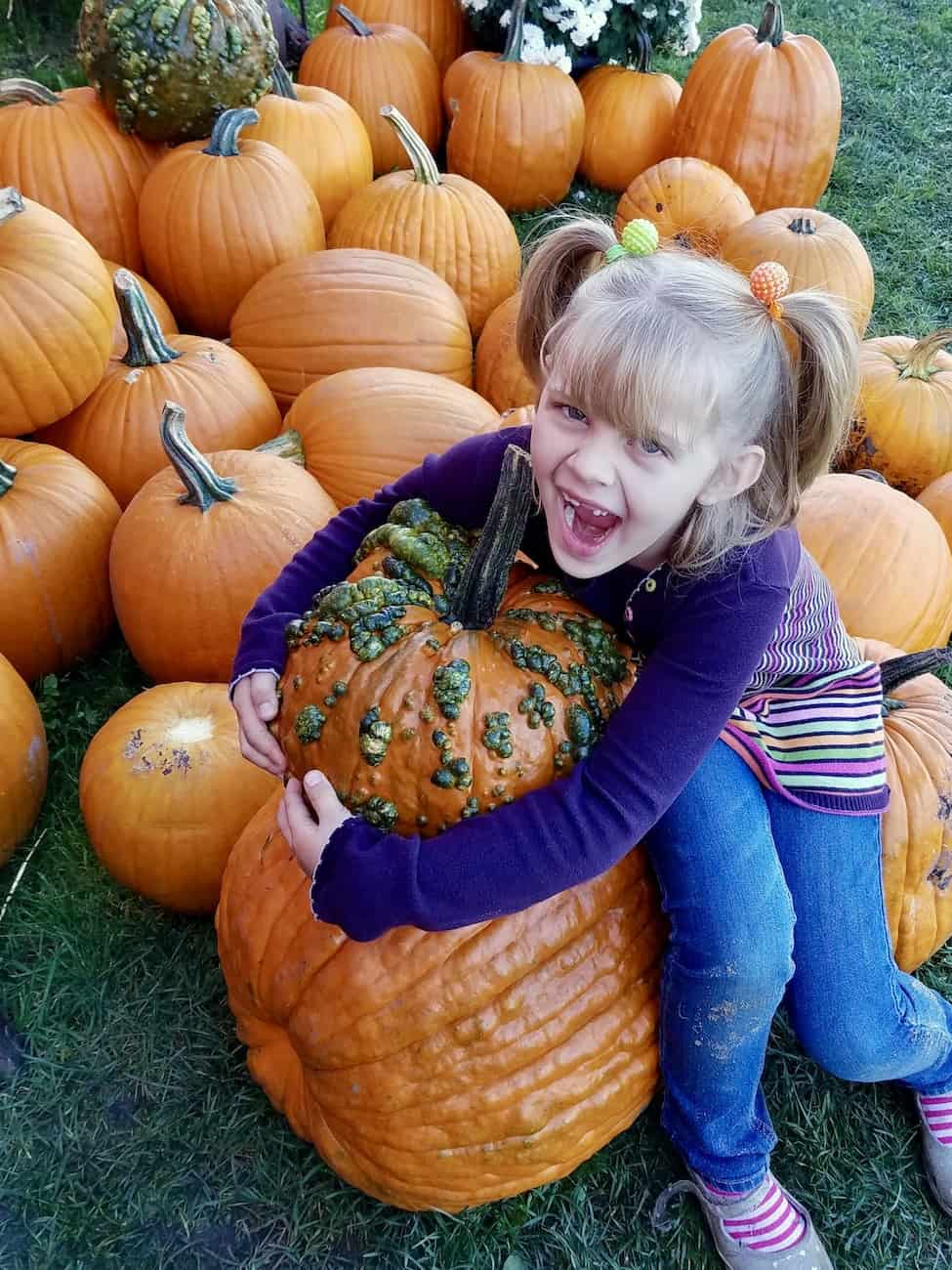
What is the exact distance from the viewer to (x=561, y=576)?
190cm

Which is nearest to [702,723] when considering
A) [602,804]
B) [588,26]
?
[602,804]

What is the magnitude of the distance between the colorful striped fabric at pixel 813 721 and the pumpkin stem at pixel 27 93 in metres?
3.29

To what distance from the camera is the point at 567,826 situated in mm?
1528

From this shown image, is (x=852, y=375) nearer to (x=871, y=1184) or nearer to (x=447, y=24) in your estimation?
(x=871, y=1184)

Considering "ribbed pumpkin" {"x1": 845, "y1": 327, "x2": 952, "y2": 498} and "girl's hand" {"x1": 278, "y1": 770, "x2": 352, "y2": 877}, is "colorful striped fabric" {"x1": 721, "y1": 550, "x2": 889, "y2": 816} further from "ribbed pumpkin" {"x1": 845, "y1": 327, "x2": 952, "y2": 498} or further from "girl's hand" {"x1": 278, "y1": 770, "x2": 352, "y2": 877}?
"ribbed pumpkin" {"x1": 845, "y1": 327, "x2": 952, "y2": 498}

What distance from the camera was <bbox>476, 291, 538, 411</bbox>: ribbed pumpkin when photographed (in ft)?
11.1

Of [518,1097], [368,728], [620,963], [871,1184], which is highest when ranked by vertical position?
[368,728]

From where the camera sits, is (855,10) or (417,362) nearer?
(417,362)

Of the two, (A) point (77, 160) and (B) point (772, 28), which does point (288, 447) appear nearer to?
(A) point (77, 160)

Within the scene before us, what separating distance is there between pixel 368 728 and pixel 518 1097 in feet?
2.38

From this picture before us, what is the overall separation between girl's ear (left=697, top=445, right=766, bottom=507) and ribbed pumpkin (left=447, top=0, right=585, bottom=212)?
3571 mm

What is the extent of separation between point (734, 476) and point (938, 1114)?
1.45 m

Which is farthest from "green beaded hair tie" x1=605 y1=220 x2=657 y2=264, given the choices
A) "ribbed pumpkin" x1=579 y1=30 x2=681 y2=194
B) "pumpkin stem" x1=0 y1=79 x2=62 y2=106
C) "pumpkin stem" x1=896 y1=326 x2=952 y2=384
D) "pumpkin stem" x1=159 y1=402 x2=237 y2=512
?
"ribbed pumpkin" x1=579 y1=30 x2=681 y2=194

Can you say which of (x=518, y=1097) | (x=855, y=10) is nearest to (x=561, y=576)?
(x=518, y=1097)
